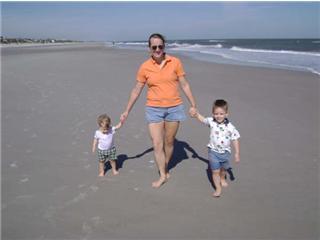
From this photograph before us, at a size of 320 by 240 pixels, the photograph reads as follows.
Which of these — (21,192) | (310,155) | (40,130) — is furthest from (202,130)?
(21,192)

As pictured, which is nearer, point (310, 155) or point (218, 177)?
point (218, 177)

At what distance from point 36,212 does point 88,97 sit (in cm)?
587

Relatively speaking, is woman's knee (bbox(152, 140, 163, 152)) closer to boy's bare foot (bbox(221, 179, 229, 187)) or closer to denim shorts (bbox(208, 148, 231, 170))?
denim shorts (bbox(208, 148, 231, 170))

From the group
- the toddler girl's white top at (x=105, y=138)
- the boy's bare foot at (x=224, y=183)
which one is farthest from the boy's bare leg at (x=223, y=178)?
the toddler girl's white top at (x=105, y=138)

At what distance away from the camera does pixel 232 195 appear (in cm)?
412

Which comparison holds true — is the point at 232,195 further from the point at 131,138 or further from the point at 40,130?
the point at 40,130

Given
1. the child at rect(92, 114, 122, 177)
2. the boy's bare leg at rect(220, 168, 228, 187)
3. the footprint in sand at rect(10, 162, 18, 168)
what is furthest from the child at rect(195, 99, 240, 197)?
the footprint in sand at rect(10, 162, 18, 168)

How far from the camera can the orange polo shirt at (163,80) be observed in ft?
13.8

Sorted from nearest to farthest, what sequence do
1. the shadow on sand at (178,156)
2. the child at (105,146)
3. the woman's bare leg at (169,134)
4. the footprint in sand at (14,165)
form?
the woman's bare leg at (169,134), the child at (105,146), the footprint in sand at (14,165), the shadow on sand at (178,156)

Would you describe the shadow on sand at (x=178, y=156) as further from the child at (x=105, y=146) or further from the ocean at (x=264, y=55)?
the ocean at (x=264, y=55)

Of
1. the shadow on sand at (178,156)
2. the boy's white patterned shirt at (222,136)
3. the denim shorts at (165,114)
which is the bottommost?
the shadow on sand at (178,156)

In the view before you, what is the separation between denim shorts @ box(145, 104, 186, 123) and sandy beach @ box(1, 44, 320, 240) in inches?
34.9

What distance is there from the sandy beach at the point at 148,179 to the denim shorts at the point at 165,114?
886 millimetres

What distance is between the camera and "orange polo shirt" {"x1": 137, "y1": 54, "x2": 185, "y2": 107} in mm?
4207
